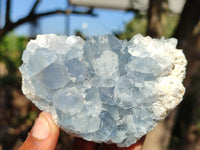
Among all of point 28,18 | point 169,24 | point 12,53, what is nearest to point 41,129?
point 28,18

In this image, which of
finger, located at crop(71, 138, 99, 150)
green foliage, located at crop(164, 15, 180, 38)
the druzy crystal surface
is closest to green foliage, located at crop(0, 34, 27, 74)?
green foliage, located at crop(164, 15, 180, 38)

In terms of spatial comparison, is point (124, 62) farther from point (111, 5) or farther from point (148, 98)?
point (111, 5)

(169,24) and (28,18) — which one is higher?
(28,18)

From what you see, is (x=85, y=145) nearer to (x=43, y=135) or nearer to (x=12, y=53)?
(x=43, y=135)

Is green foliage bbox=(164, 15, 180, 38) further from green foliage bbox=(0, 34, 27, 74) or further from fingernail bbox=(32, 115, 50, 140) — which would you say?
green foliage bbox=(0, 34, 27, 74)

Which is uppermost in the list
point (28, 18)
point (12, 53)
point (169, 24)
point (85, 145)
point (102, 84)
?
point (102, 84)
